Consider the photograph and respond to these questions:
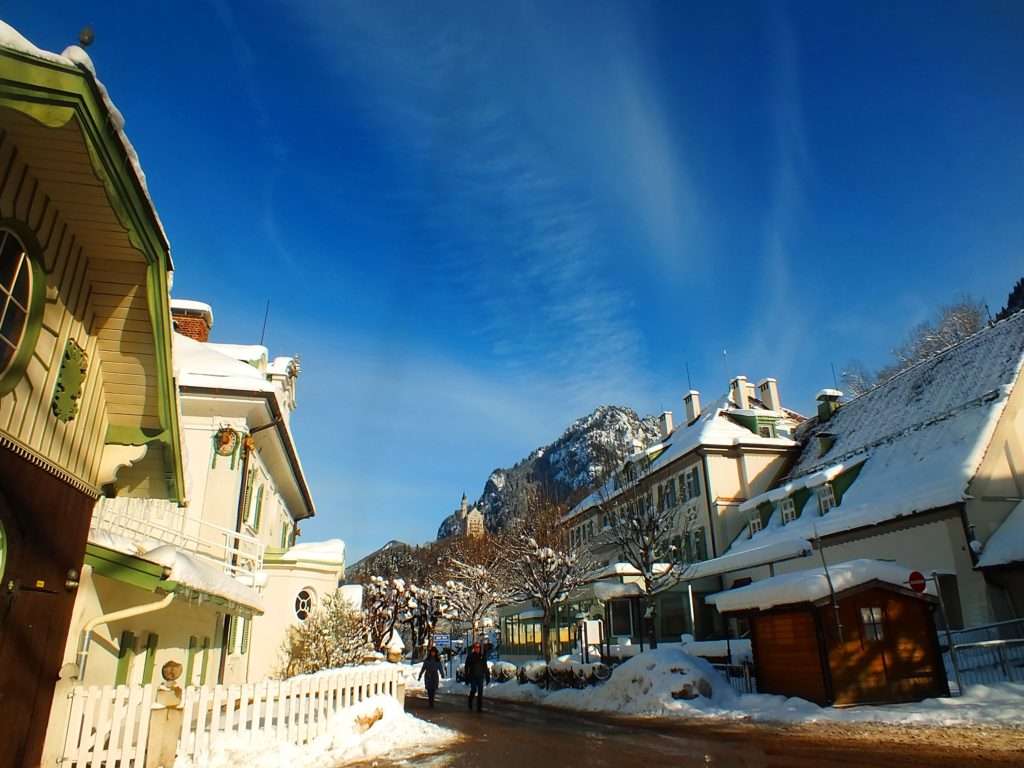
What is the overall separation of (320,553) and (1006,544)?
65.9ft

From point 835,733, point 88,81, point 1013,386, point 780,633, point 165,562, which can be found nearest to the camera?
point 88,81

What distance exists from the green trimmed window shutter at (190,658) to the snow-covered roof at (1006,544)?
67.4 feet

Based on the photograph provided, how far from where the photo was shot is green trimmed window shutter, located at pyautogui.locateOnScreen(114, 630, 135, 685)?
37.6 feet

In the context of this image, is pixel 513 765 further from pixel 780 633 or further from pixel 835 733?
pixel 780 633

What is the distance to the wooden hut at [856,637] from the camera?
13945 millimetres

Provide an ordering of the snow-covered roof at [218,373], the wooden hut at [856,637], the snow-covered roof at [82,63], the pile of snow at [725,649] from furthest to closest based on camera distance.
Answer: the pile of snow at [725,649]
the snow-covered roof at [218,373]
the wooden hut at [856,637]
the snow-covered roof at [82,63]

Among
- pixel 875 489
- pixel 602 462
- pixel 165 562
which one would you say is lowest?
pixel 165 562

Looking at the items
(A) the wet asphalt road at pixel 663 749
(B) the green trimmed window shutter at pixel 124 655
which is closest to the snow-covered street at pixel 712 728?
(A) the wet asphalt road at pixel 663 749

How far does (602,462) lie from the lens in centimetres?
2977

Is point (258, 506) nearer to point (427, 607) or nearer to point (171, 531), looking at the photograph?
point (171, 531)

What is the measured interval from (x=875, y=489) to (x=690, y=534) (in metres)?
11.7

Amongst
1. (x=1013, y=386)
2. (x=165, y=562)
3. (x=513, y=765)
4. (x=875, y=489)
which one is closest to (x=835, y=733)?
(x=513, y=765)

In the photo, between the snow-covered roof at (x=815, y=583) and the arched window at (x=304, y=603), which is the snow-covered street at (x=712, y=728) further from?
the arched window at (x=304, y=603)

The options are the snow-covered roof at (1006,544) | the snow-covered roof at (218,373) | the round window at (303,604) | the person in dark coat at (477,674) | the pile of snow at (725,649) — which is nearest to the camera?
the snow-covered roof at (218,373)
